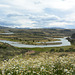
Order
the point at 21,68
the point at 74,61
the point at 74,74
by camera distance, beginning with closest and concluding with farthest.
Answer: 1. the point at 21,68
2. the point at 74,74
3. the point at 74,61

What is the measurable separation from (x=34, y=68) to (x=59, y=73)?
4.90ft

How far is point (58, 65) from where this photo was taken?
685 centimetres

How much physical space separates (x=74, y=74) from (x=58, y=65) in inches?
44.7

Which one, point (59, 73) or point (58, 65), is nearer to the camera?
point (59, 73)

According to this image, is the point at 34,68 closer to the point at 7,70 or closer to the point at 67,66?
the point at 7,70

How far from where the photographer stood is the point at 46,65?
6.35 m

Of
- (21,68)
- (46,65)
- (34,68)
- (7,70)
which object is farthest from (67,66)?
(7,70)

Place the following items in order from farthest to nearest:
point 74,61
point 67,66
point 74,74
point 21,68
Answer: point 74,61 → point 67,66 → point 74,74 → point 21,68

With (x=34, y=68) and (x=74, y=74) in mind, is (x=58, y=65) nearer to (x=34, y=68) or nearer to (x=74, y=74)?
(x=74, y=74)

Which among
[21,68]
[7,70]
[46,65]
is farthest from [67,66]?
[7,70]

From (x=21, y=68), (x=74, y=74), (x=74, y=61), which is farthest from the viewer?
(x=74, y=61)

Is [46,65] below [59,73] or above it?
above

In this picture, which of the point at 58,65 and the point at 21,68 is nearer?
the point at 21,68

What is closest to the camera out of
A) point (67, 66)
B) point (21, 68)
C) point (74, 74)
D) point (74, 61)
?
point (21, 68)
